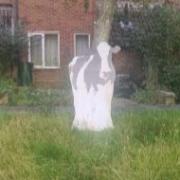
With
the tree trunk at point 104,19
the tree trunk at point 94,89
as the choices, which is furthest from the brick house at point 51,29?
the tree trunk at point 94,89

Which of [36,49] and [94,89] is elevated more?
[36,49]

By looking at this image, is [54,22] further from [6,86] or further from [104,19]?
[104,19]

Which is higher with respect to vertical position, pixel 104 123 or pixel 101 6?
pixel 101 6

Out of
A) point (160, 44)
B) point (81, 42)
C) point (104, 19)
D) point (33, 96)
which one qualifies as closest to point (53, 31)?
point (81, 42)

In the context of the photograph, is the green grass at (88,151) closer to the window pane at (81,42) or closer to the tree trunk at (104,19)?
the tree trunk at (104,19)

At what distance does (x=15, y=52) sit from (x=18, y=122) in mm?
12210

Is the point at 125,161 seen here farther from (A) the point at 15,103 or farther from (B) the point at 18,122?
(A) the point at 15,103

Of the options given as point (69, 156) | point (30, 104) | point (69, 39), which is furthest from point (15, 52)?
point (69, 156)

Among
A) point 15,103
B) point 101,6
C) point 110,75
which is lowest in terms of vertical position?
point 15,103

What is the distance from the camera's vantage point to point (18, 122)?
1134cm

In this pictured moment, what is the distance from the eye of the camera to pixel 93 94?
37.2 ft

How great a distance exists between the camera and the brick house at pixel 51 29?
79.9 ft

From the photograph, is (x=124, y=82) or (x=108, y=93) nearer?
(x=108, y=93)

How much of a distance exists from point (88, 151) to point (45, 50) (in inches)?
590
